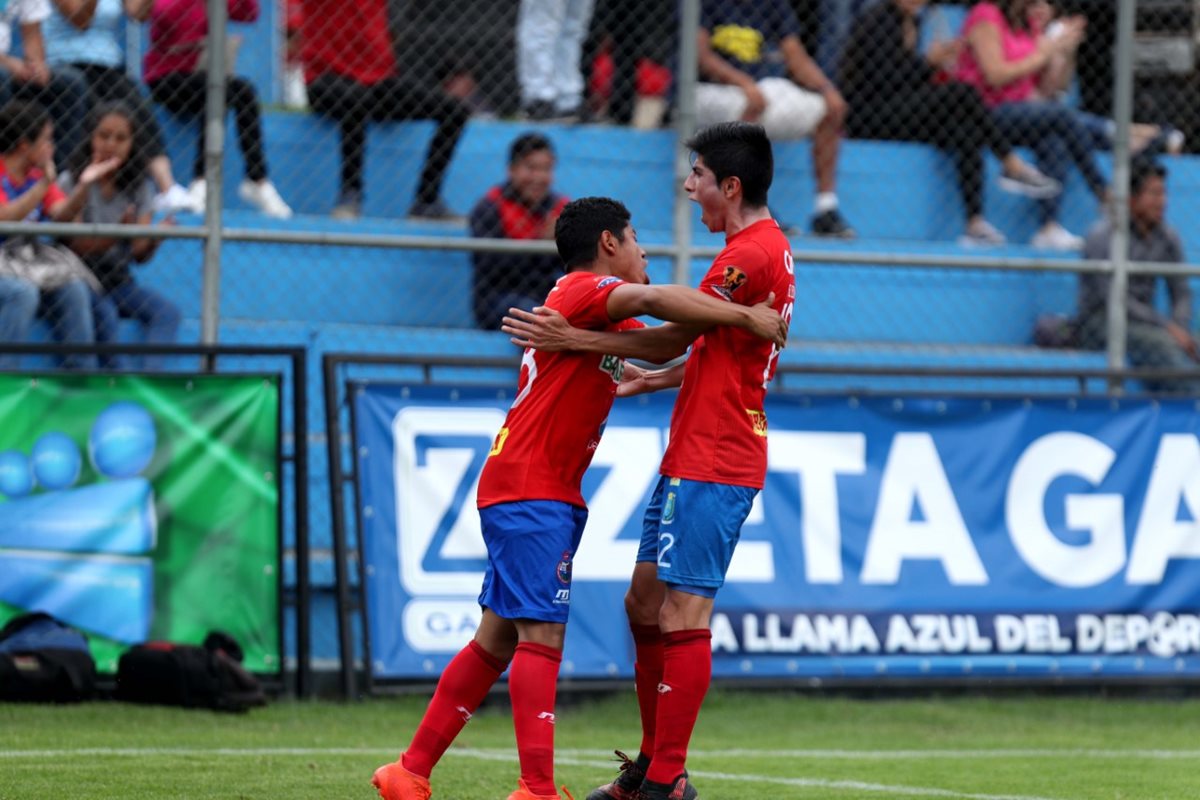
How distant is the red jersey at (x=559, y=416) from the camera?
545cm

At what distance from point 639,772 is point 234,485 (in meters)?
3.84

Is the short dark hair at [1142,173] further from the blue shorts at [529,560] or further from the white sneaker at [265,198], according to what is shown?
the blue shorts at [529,560]

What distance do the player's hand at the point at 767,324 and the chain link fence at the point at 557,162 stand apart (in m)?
4.37

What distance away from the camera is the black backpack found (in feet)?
27.2

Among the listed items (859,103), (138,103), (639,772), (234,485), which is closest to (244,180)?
(138,103)

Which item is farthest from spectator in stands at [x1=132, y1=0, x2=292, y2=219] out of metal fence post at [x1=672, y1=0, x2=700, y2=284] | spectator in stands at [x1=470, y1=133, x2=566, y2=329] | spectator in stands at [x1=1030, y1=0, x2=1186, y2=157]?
spectator in stands at [x1=1030, y1=0, x2=1186, y2=157]

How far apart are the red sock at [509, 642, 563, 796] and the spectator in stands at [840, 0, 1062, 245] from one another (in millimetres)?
7411

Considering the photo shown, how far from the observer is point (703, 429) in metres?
5.58

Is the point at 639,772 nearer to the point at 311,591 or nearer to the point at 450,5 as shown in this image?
the point at 311,591

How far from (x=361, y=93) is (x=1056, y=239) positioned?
5041 millimetres

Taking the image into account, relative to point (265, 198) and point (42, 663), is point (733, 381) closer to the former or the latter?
point (42, 663)

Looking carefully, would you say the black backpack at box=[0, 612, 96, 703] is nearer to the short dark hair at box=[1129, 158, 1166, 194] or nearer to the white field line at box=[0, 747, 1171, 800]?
the white field line at box=[0, 747, 1171, 800]

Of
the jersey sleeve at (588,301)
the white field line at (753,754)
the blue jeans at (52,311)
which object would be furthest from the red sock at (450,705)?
the blue jeans at (52,311)

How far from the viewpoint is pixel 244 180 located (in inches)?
436
